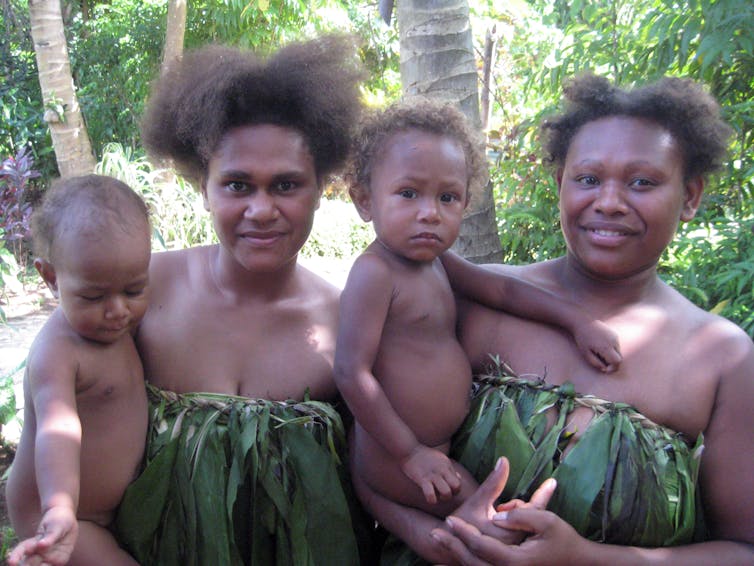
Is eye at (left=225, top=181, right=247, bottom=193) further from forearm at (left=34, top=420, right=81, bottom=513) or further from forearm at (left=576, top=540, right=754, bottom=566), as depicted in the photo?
forearm at (left=576, top=540, right=754, bottom=566)

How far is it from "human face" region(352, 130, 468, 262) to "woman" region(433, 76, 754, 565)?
0.99ft

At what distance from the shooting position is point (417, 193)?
1871 millimetres

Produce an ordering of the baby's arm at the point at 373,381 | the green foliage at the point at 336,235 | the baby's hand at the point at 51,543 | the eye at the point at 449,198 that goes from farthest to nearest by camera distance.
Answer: the green foliage at the point at 336,235 < the eye at the point at 449,198 < the baby's arm at the point at 373,381 < the baby's hand at the point at 51,543

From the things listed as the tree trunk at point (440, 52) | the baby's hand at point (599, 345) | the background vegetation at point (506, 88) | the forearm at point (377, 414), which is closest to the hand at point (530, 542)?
the forearm at point (377, 414)

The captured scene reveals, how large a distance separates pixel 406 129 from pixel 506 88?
11.1 metres

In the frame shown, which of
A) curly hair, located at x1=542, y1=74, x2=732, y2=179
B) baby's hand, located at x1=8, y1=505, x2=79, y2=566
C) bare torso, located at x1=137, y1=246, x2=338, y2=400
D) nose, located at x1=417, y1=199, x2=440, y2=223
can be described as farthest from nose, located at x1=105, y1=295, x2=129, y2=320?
curly hair, located at x1=542, y1=74, x2=732, y2=179

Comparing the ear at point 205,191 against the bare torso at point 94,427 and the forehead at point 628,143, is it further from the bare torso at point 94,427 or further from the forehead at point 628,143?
the forehead at point 628,143

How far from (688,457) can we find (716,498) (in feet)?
0.43

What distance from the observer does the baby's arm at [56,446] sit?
1.40 m

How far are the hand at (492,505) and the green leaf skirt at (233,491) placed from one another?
0.38 m

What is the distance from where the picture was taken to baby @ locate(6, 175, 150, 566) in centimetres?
167

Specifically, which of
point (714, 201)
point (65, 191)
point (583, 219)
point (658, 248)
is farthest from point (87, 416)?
point (714, 201)

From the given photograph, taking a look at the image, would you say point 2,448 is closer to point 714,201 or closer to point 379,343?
point 379,343

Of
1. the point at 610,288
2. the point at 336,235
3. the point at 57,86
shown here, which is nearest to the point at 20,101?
the point at 57,86
